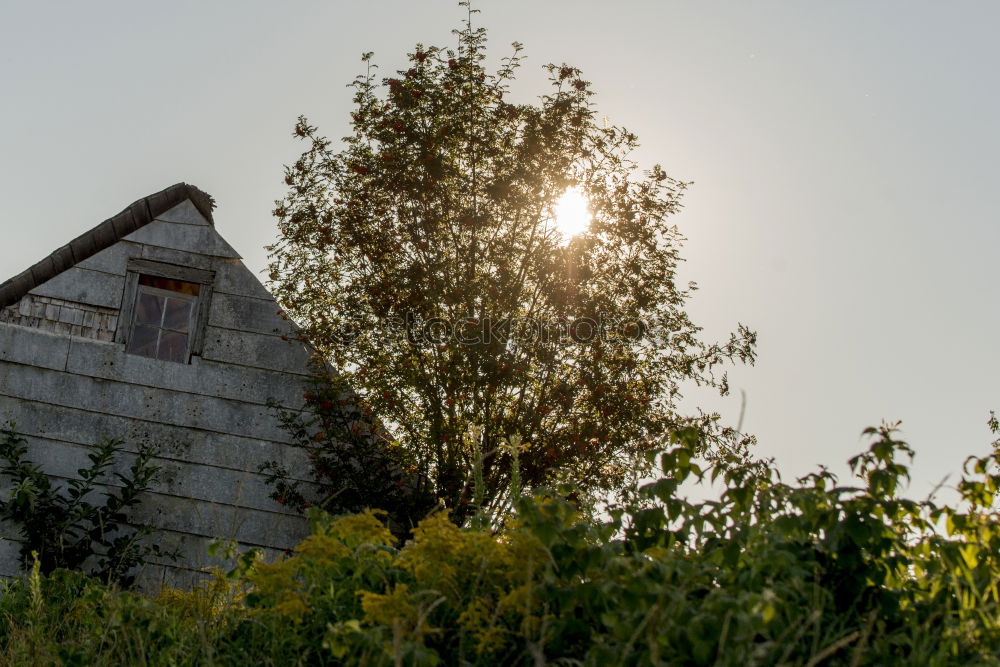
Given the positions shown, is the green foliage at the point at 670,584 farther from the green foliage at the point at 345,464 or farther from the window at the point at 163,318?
the window at the point at 163,318

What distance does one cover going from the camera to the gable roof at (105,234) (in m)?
9.29

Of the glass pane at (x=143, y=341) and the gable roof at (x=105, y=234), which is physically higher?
the gable roof at (x=105, y=234)

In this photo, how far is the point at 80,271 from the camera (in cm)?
952

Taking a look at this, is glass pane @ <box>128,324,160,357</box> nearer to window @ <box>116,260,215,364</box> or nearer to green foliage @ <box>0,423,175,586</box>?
window @ <box>116,260,215,364</box>

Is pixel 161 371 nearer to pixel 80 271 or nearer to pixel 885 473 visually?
pixel 80 271

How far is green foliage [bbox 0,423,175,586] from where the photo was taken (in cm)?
867

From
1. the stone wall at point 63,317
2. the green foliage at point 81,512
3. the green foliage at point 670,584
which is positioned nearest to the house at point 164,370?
the stone wall at point 63,317

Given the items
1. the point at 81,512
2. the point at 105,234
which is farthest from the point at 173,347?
the point at 81,512

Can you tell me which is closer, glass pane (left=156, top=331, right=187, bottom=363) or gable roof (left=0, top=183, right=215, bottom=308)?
gable roof (left=0, top=183, right=215, bottom=308)

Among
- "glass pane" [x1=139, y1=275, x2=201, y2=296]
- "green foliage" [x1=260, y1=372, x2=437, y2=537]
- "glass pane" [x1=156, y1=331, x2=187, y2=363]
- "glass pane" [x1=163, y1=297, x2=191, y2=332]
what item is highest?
"glass pane" [x1=139, y1=275, x2=201, y2=296]

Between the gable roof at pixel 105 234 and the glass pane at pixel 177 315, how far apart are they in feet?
2.79

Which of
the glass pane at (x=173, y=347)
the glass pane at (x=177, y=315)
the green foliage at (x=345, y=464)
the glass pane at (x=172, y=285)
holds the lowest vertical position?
the green foliage at (x=345, y=464)

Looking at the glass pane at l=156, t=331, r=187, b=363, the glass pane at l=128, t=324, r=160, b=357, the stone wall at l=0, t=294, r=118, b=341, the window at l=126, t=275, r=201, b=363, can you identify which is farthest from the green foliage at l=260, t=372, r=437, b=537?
the stone wall at l=0, t=294, r=118, b=341

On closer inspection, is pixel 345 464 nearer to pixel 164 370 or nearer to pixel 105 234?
pixel 164 370
